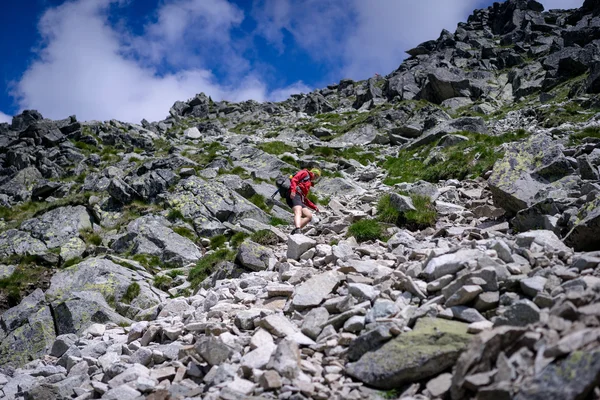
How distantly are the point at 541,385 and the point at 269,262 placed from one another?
25.4 ft

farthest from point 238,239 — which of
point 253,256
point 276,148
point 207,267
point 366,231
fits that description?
point 276,148

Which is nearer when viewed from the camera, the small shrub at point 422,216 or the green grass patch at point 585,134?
the small shrub at point 422,216

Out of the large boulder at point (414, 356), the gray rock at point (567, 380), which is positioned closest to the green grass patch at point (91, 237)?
the large boulder at point (414, 356)

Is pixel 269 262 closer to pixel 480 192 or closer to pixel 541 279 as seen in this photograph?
pixel 541 279

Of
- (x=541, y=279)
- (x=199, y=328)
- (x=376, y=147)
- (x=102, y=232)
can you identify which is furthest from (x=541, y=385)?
(x=376, y=147)

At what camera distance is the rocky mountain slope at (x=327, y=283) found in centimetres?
448

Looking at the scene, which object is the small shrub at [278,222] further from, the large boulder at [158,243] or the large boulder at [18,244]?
the large boulder at [18,244]

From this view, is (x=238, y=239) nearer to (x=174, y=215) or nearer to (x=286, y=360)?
(x=174, y=215)

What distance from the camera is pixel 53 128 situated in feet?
175

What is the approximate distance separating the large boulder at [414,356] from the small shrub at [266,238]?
792 centimetres

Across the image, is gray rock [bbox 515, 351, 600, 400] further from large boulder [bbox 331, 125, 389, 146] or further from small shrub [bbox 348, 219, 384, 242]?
large boulder [bbox 331, 125, 389, 146]

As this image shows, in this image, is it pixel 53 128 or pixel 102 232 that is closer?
pixel 102 232

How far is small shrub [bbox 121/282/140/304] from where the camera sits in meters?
11.7

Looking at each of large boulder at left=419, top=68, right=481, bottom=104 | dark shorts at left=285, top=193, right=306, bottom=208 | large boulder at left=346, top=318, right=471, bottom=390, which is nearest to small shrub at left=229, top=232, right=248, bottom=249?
dark shorts at left=285, top=193, right=306, bottom=208
